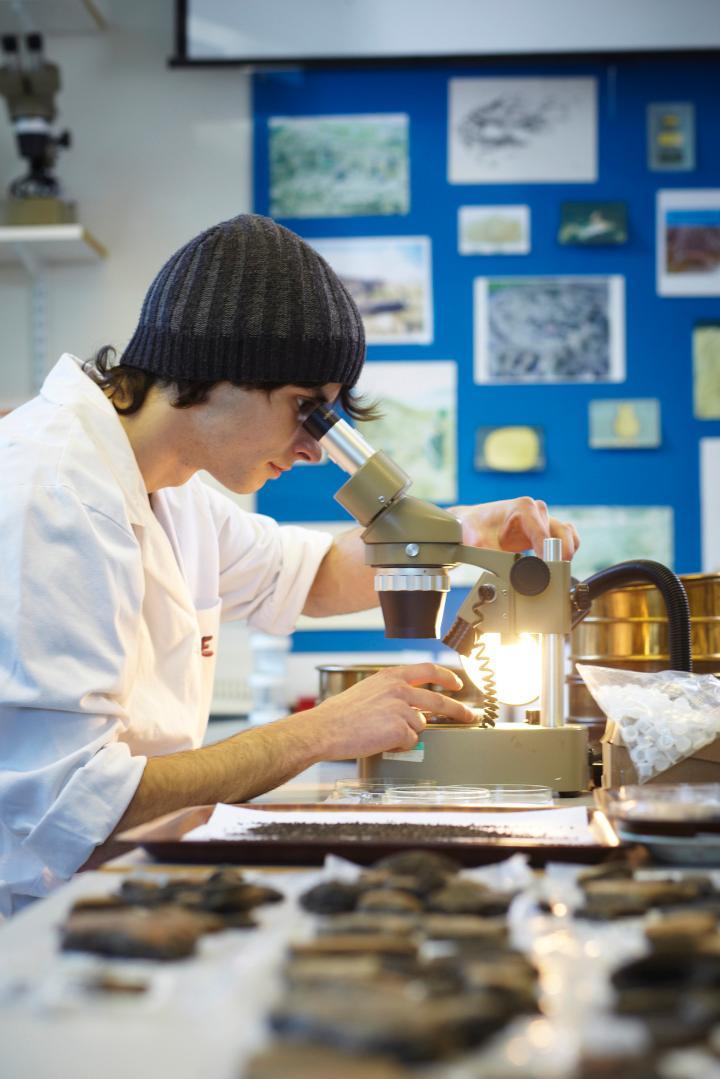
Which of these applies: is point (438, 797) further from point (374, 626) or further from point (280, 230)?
point (374, 626)

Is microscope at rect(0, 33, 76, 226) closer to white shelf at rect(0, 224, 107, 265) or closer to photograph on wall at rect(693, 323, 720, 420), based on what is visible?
white shelf at rect(0, 224, 107, 265)

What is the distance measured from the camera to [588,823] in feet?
3.35

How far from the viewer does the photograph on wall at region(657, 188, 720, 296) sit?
3504 mm

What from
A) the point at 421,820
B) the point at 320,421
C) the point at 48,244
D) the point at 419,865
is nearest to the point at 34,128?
the point at 48,244

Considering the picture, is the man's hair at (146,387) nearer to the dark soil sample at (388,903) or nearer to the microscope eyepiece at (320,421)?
the microscope eyepiece at (320,421)

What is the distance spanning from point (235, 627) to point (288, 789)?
201 centimetres

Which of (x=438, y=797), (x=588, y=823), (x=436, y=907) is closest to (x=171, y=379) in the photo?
(x=438, y=797)

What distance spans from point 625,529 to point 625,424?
30 centimetres

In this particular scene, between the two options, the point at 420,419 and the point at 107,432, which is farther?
the point at 420,419

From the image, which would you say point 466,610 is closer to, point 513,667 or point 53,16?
point 513,667

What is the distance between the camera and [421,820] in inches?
40.5

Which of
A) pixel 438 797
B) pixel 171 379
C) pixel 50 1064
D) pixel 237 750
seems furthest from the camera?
pixel 171 379

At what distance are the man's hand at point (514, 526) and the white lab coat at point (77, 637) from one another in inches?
17.1

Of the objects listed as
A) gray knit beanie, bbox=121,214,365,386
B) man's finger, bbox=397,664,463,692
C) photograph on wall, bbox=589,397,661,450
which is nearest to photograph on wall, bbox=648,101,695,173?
photograph on wall, bbox=589,397,661,450
